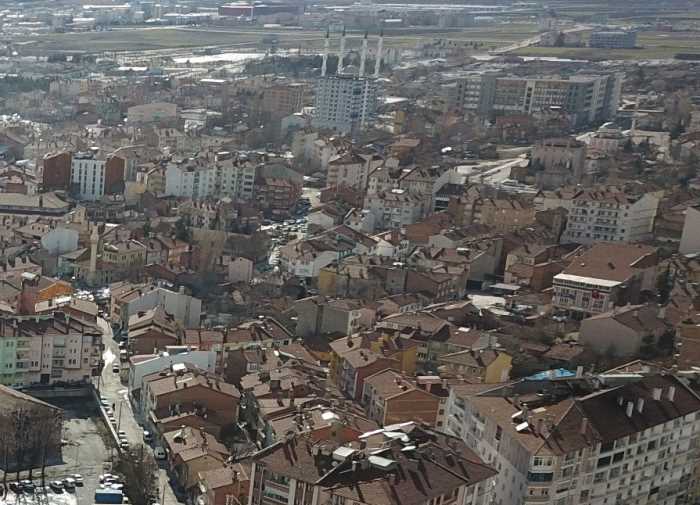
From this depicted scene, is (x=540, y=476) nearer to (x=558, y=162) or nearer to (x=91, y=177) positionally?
(x=91, y=177)

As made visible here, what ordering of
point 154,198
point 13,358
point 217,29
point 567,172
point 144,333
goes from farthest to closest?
point 217,29 < point 567,172 < point 154,198 < point 144,333 < point 13,358

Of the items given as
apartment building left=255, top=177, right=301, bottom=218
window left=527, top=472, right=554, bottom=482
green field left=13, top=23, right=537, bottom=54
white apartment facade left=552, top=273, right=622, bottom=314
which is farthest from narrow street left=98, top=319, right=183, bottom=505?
green field left=13, top=23, right=537, bottom=54

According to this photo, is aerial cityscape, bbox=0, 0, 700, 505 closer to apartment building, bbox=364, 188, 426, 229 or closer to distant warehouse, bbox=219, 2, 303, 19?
apartment building, bbox=364, 188, 426, 229

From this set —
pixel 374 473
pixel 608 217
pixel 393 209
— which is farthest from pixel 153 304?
pixel 608 217

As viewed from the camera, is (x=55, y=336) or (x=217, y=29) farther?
(x=217, y=29)

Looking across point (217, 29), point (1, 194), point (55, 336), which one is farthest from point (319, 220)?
point (217, 29)

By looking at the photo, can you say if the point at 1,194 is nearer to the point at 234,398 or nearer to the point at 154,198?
the point at 154,198
